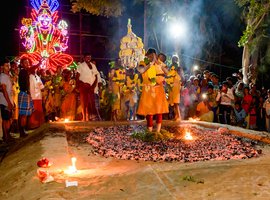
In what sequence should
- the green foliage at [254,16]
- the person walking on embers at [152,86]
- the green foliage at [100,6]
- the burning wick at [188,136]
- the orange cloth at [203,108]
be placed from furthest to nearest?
1. the green foliage at [100,6]
2. the green foliage at [254,16]
3. the orange cloth at [203,108]
4. the burning wick at [188,136]
5. the person walking on embers at [152,86]

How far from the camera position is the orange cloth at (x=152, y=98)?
7.99 m

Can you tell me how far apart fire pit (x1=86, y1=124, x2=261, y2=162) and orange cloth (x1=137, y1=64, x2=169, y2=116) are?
760mm

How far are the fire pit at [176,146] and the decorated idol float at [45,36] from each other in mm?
12531

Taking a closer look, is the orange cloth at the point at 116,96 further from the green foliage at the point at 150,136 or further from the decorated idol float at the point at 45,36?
the decorated idol float at the point at 45,36

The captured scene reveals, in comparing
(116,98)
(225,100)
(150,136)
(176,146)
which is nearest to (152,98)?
(150,136)

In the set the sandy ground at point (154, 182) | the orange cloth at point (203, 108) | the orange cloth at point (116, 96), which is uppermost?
the orange cloth at point (116, 96)

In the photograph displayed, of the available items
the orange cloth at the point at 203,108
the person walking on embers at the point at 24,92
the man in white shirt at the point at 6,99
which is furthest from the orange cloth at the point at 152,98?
the orange cloth at the point at 203,108

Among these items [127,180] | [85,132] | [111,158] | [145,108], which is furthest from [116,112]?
[127,180]

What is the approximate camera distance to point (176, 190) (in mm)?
3877

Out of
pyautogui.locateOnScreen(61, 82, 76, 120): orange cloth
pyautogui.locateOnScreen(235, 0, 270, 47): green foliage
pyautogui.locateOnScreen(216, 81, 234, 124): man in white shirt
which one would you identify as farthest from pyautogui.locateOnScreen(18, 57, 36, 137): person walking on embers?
pyautogui.locateOnScreen(235, 0, 270, 47): green foliage

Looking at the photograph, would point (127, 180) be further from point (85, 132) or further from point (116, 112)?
point (116, 112)

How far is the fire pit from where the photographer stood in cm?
615

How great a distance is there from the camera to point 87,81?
10539 millimetres

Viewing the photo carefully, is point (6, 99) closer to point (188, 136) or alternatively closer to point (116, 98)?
point (116, 98)
